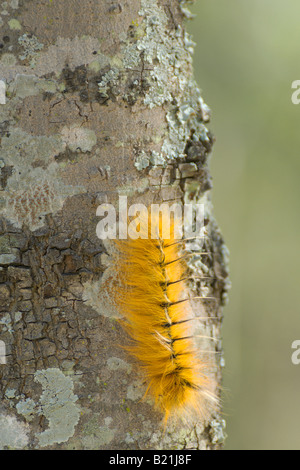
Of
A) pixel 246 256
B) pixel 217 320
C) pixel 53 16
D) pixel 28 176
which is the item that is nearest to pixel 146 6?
pixel 53 16

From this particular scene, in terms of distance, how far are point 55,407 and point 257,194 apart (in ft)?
7.94

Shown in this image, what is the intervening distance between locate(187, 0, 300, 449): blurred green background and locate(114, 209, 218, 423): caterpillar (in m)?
2.14

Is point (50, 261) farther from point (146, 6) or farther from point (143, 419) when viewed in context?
point (146, 6)

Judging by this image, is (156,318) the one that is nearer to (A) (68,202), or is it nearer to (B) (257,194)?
(A) (68,202)

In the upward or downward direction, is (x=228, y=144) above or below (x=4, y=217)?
above

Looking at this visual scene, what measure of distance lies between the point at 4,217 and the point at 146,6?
450 millimetres

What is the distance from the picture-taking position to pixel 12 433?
2.78 ft

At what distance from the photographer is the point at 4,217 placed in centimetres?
85

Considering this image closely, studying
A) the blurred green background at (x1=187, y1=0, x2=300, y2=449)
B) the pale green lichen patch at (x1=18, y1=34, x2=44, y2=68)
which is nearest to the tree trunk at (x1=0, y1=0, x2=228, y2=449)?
the pale green lichen patch at (x1=18, y1=34, x2=44, y2=68)

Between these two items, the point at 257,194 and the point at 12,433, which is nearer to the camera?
the point at 12,433

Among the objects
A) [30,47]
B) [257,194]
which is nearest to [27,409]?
[30,47]

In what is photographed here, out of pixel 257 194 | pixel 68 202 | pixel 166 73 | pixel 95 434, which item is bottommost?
pixel 95 434

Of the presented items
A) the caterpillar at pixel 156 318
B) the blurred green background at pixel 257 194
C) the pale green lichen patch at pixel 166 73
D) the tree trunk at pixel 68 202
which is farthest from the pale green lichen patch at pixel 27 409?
the blurred green background at pixel 257 194

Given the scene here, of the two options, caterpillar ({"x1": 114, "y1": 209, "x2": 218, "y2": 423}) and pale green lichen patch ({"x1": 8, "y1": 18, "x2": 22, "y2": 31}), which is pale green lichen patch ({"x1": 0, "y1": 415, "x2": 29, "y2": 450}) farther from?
pale green lichen patch ({"x1": 8, "y1": 18, "x2": 22, "y2": 31})
